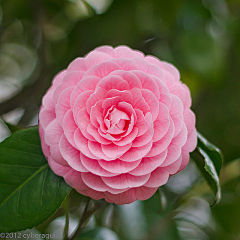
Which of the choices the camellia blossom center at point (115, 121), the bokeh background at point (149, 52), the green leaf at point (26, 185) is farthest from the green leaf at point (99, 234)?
the camellia blossom center at point (115, 121)

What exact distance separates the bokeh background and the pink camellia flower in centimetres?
52

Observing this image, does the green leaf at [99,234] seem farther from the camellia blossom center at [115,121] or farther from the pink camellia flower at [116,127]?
the camellia blossom center at [115,121]

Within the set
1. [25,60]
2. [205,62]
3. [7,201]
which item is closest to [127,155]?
[7,201]

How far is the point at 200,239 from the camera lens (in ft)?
3.95

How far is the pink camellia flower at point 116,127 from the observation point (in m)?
0.54

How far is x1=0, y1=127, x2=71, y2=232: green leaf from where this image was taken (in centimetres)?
59

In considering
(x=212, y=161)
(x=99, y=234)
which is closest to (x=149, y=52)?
(x=212, y=161)

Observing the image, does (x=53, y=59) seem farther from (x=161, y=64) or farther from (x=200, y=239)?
(x=200, y=239)

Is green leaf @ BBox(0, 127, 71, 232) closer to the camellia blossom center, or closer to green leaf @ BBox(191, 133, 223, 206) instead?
the camellia blossom center

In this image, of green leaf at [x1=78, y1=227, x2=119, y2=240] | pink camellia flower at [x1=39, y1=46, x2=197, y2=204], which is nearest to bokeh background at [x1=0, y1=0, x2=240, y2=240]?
green leaf at [x1=78, y1=227, x2=119, y2=240]

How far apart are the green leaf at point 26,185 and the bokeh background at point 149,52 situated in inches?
16.9

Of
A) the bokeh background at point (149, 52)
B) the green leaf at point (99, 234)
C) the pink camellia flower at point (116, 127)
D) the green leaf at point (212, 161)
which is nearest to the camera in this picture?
the pink camellia flower at point (116, 127)

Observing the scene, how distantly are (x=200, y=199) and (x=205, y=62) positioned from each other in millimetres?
647

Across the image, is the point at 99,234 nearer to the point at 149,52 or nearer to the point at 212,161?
the point at 212,161
